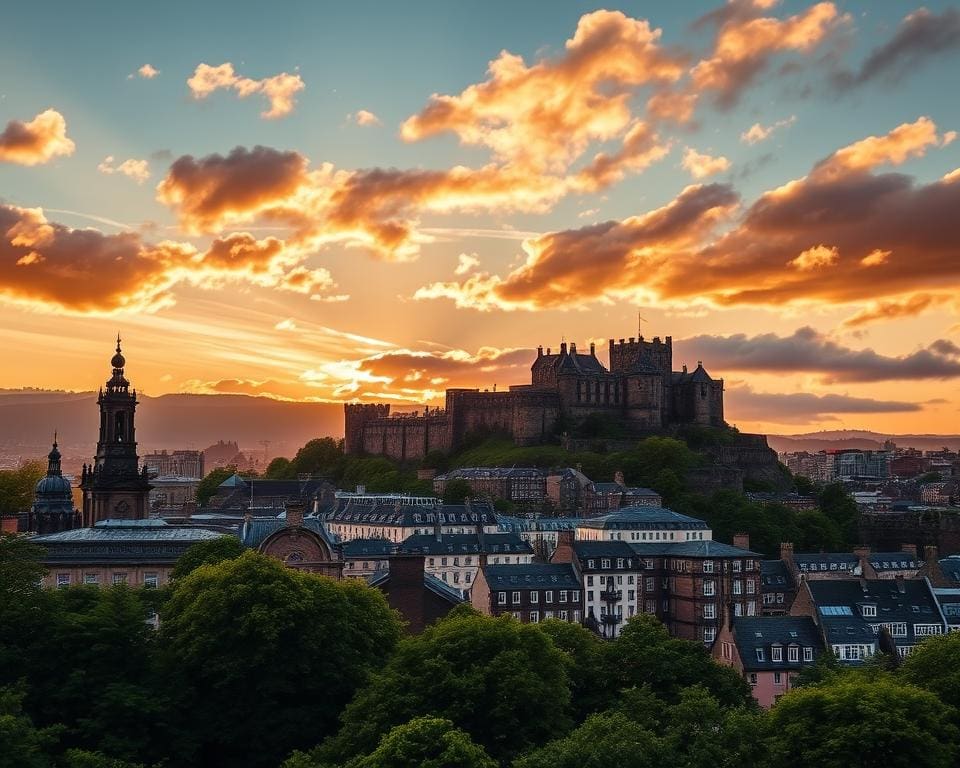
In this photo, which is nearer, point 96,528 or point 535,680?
point 535,680

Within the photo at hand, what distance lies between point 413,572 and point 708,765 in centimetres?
3790

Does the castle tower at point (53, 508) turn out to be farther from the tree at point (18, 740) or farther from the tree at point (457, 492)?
the tree at point (18, 740)

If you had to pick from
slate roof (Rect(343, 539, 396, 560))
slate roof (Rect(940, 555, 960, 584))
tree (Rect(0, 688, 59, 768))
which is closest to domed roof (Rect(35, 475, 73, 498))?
slate roof (Rect(343, 539, 396, 560))

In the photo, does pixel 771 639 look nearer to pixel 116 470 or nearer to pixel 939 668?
pixel 939 668

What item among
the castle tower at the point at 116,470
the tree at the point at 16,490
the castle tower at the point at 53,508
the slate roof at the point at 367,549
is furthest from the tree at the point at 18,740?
the tree at the point at 16,490

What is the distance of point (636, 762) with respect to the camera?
4134 centimetres

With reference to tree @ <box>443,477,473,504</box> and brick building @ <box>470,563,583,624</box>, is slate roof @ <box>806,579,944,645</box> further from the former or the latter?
tree @ <box>443,477,473,504</box>

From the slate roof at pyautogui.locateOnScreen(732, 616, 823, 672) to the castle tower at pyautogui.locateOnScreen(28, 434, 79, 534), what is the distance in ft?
178

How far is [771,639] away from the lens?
269ft

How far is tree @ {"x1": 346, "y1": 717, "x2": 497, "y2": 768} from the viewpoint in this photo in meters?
40.0

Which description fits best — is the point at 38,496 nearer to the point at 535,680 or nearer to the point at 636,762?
the point at 535,680

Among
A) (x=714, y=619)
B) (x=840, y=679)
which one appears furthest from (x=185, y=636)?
(x=714, y=619)

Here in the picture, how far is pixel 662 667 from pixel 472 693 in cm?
1121

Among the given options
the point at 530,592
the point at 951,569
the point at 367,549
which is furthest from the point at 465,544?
the point at 951,569
